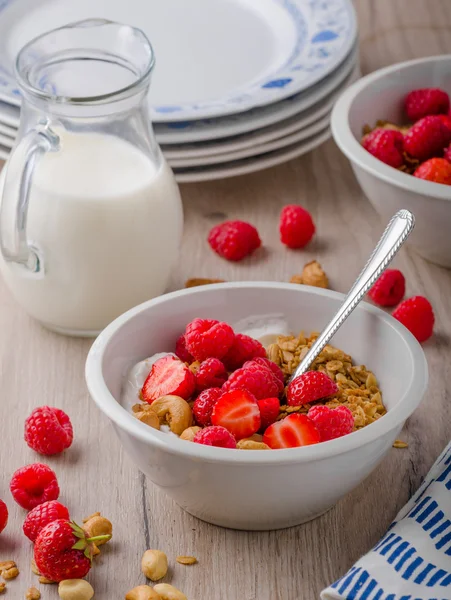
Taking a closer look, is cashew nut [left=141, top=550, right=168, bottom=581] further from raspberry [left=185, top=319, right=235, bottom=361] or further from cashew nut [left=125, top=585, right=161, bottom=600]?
raspberry [left=185, top=319, right=235, bottom=361]

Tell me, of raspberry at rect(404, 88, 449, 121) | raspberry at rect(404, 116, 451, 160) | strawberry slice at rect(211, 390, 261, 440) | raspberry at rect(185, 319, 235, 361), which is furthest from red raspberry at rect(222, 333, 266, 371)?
raspberry at rect(404, 88, 449, 121)

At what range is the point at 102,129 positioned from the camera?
112 cm

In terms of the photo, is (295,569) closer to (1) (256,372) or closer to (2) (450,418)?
(1) (256,372)

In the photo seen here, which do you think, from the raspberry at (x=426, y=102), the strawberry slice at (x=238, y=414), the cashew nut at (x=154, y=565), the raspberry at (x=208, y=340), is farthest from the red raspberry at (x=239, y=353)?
the raspberry at (x=426, y=102)

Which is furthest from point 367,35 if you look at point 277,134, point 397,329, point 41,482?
point 41,482

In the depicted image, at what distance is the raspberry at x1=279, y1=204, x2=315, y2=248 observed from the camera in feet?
4.37

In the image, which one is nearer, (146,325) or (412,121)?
(146,325)

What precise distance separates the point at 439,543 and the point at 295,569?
5.2 inches

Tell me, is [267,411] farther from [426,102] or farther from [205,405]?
[426,102]

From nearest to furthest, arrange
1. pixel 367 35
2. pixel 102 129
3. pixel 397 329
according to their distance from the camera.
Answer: pixel 397 329 < pixel 102 129 < pixel 367 35

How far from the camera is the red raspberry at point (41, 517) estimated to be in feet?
2.99

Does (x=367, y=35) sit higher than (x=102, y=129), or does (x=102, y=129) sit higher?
(x=102, y=129)

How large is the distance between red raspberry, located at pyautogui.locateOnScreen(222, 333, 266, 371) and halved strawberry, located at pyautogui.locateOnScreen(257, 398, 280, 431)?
9 cm

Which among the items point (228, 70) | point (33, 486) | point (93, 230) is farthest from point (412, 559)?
point (228, 70)
